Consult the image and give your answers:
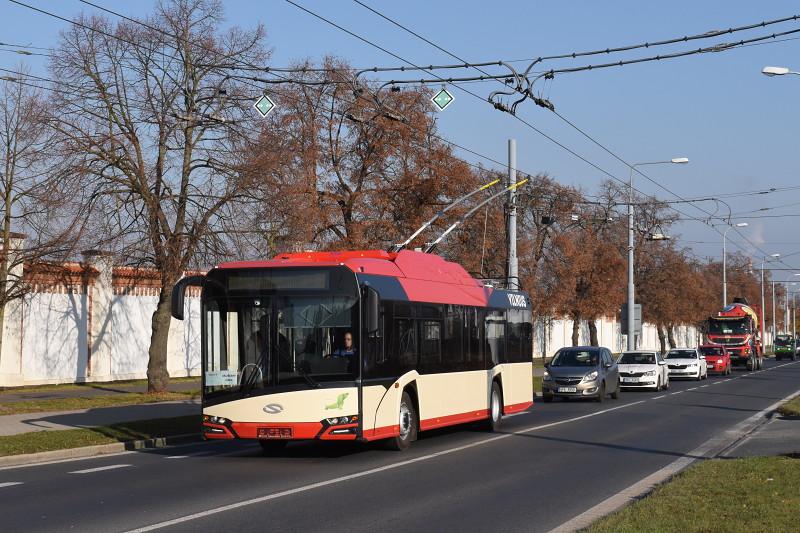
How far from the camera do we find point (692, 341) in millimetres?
120812

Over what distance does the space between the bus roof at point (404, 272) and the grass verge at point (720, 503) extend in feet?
18.8

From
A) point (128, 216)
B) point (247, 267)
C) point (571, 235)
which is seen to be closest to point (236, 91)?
point (128, 216)

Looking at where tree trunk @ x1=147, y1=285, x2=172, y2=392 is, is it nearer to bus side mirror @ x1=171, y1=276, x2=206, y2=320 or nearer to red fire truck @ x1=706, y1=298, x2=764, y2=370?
bus side mirror @ x1=171, y1=276, x2=206, y2=320

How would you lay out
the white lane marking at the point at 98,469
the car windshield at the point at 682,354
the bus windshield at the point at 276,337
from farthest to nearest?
the car windshield at the point at 682,354 < the bus windshield at the point at 276,337 < the white lane marking at the point at 98,469

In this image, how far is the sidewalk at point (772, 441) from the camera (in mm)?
17219

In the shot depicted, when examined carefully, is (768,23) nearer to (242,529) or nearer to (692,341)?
(242,529)

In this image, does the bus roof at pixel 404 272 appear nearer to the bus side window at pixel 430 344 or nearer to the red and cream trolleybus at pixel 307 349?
the red and cream trolleybus at pixel 307 349

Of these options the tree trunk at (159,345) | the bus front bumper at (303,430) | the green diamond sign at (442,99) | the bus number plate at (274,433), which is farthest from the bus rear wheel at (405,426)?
the tree trunk at (159,345)

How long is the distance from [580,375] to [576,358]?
158 cm

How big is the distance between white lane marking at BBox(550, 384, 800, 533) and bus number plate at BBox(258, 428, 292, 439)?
16.6 feet

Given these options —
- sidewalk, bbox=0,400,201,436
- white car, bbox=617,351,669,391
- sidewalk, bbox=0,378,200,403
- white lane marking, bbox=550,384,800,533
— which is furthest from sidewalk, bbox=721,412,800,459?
sidewalk, bbox=0,378,200,403

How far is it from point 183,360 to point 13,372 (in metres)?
9.78

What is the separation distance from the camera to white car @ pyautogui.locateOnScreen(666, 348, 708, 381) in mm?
49844

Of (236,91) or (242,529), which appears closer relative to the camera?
(242,529)
